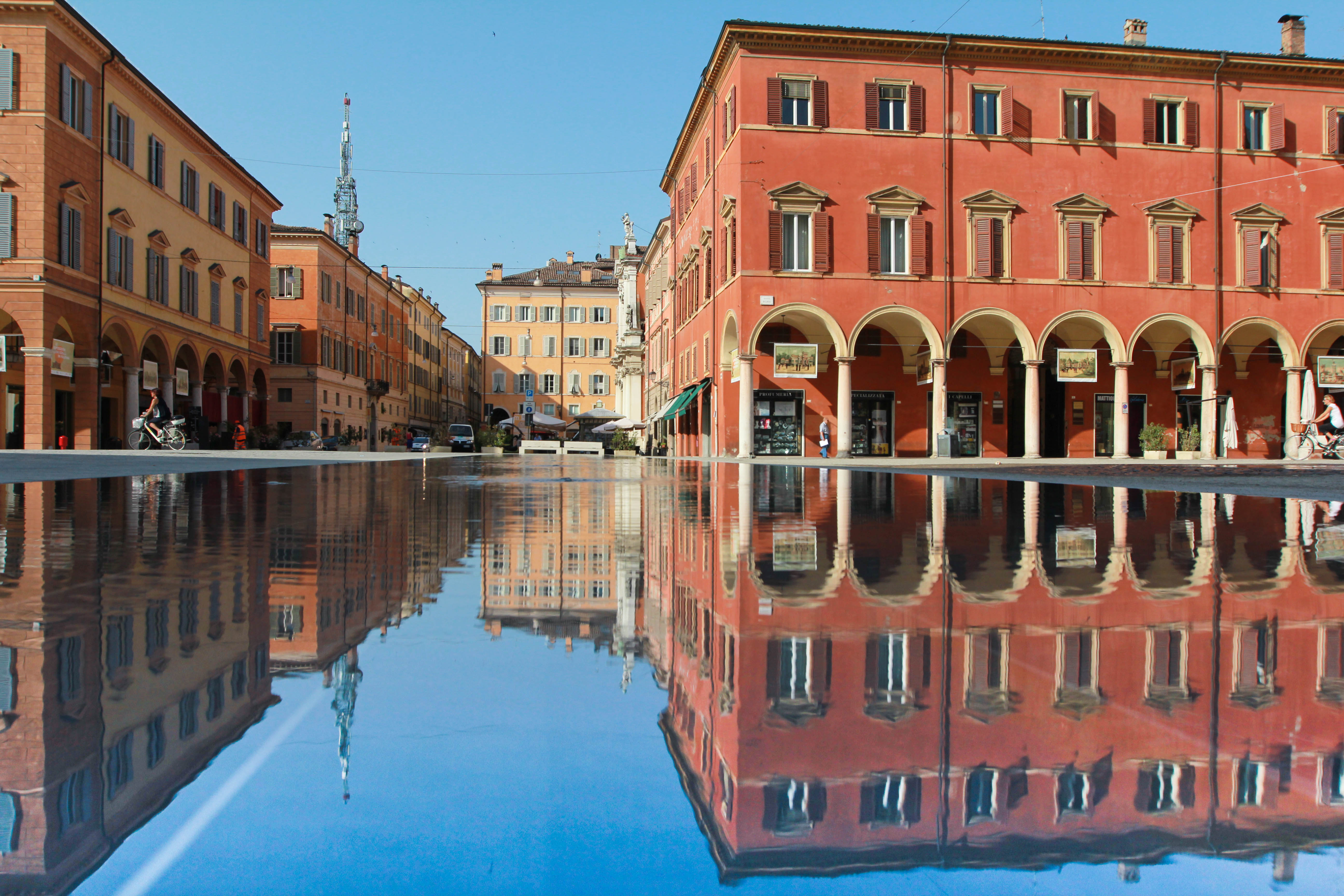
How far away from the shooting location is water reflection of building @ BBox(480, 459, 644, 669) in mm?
2830

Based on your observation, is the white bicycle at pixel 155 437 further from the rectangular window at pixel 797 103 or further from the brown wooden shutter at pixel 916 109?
the brown wooden shutter at pixel 916 109

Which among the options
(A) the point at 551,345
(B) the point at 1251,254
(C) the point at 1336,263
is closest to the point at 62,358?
(B) the point at 1251,254

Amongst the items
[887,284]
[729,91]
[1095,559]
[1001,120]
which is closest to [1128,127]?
[1001,120]

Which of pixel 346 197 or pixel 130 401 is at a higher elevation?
pixel 346 197

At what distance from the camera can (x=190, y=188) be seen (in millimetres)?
37281

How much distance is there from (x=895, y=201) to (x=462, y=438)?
36790mm

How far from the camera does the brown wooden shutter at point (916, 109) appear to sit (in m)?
29.6

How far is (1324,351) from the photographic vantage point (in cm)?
3316

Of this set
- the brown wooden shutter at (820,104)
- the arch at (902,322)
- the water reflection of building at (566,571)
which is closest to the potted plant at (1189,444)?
the arch at (902,322)

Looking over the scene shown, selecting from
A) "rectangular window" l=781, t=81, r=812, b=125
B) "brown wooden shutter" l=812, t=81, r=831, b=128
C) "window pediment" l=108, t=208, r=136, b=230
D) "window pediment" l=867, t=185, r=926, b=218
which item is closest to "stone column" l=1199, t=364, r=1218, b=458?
"window pediment" l=867, t=185, r=926, b=218

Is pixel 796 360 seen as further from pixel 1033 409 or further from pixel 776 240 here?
pixel 1033 409

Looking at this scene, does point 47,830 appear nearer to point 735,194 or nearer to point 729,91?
point 735,194

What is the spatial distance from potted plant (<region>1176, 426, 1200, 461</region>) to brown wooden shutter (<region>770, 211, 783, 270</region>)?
1450 cm

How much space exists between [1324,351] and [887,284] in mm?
16414
